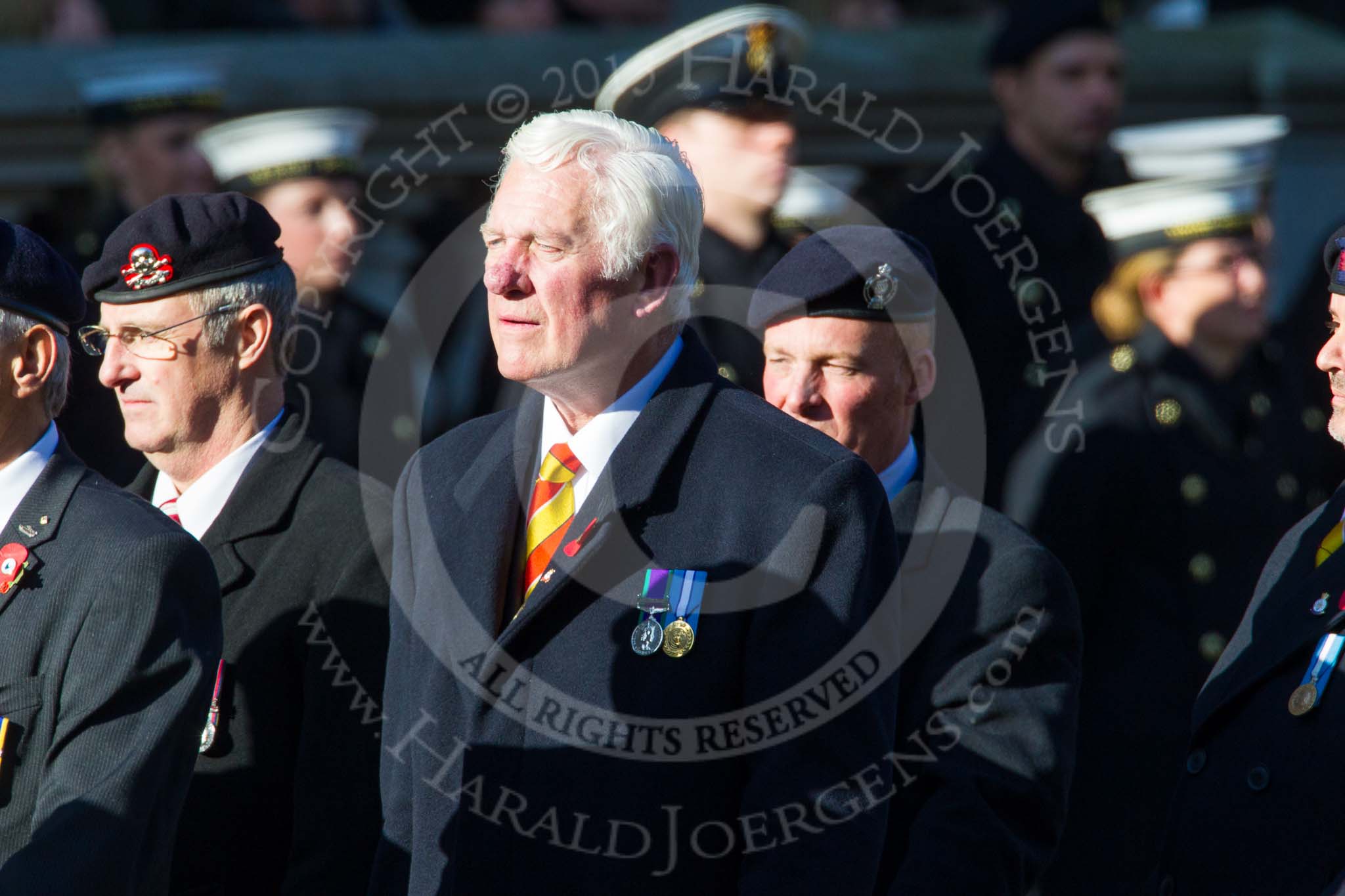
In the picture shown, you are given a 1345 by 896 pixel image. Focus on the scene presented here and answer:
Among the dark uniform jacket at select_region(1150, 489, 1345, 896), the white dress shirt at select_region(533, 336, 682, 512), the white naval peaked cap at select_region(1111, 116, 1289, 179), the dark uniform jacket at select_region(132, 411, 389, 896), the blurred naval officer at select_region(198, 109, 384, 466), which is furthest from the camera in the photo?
the white naval peaked cap at select_region(1111, 116, 1289, 179)

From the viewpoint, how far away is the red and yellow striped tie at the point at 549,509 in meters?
3.50

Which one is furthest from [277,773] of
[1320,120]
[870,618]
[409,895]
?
[1320,120]

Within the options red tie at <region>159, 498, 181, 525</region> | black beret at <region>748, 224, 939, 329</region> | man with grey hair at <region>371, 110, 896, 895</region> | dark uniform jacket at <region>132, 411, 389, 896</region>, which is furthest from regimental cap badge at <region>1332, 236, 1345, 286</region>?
red tie at <region>159, 498, 181, 525</region>

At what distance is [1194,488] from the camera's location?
18.6 feet

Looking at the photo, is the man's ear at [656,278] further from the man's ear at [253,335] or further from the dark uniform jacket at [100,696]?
the man's ear at [253,335]

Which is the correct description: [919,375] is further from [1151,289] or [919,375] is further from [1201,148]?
[1201,148]

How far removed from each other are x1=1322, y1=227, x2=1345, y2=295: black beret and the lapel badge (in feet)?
2.71

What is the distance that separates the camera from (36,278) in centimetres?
363

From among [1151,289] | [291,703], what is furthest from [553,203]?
[1151,289]

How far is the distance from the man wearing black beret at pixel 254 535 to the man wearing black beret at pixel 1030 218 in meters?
1.98

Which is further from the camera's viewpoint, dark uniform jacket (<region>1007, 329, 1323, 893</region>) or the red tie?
dark uniform jacket (<region>1007, 329, 1323, 893</region>)

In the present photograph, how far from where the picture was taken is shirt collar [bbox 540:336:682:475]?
3.50 meters

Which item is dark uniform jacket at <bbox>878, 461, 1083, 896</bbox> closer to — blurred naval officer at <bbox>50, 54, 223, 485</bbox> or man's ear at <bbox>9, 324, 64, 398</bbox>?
man's ear at <bbox>9, 324, 64, 398</bbox>

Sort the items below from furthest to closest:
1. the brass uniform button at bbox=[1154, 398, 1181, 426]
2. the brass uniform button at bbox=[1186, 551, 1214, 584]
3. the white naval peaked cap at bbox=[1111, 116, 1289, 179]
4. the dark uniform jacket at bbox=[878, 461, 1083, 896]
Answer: the white naval peaked cap at bbox=[1111, 116, 1289, 179] < the brass uniform button at bbox=[1154, 398, 1181, 426] < the brass uniform button at bbox=[1186, 551, 1214, 584] < the dark uniform jacket at bbox=[878, 461, 1083, 896]
